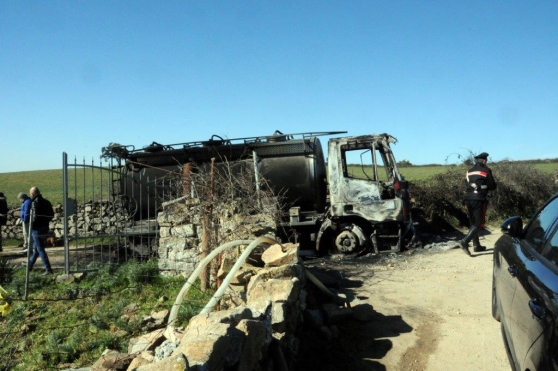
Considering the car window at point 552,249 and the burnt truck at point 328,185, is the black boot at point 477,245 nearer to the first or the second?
the burnt truck at point 328,185

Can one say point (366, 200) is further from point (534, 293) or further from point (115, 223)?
point (534, 293)

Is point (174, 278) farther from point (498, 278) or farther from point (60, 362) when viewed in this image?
point (498, 278)

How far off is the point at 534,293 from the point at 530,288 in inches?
5.5

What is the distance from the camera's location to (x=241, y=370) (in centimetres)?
302

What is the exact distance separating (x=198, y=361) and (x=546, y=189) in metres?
17.2

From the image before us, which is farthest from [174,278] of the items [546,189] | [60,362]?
[546,189]

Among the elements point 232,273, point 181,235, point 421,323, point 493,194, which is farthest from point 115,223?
point 493,194

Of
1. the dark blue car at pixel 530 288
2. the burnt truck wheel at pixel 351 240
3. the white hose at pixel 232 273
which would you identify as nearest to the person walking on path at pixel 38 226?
the white hose at pixel 232 273

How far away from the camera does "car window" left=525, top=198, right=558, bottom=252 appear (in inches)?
146

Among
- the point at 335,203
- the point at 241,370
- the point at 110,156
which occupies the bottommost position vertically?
the point at 241,370

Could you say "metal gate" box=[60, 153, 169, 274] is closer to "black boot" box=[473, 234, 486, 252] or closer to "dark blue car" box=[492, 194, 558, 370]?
"dark blue car" box=[492, 194, 558, 370]

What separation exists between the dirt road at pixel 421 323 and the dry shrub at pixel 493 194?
5.77 meters

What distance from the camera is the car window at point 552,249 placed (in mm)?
3147

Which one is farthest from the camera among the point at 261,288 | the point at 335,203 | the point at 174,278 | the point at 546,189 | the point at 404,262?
the point at 546,189
